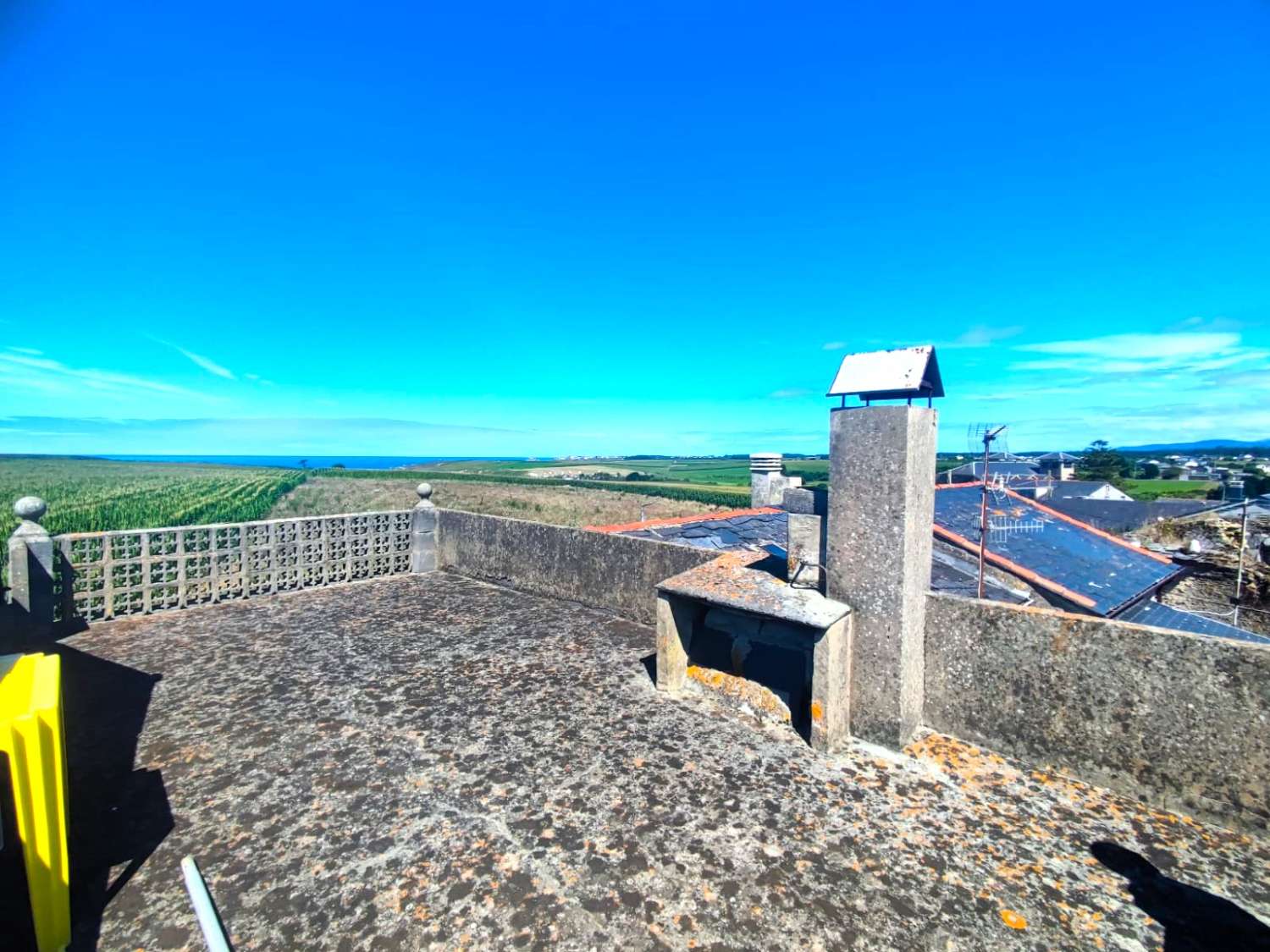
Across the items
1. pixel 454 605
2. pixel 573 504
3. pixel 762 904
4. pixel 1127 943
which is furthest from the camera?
pixel 573 504

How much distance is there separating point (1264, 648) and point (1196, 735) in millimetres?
706

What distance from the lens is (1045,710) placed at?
4352 mm

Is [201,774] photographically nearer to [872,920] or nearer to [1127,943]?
[872,920]

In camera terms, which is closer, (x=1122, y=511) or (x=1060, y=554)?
(x=1060, y=554)

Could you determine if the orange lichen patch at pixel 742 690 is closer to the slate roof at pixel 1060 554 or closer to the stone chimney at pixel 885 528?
the stone chimney at pixel 885 528

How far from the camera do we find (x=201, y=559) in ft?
29.2

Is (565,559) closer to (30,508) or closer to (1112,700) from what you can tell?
(1112,700)

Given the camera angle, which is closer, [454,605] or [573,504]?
[454,605]

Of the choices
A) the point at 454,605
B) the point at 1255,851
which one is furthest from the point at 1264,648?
the point at 454,605

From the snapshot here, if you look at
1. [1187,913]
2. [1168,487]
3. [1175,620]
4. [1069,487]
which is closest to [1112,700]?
[1187,913]

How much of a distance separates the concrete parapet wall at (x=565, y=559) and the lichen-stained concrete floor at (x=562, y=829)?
226 cm

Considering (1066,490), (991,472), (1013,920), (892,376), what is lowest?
(1013,920)

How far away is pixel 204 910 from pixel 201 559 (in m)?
7.86

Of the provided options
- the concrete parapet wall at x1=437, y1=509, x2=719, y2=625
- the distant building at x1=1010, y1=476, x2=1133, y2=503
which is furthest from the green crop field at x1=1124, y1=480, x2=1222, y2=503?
the concrete parapet wall at x1=437, y1=509, x2=719, y2=625
